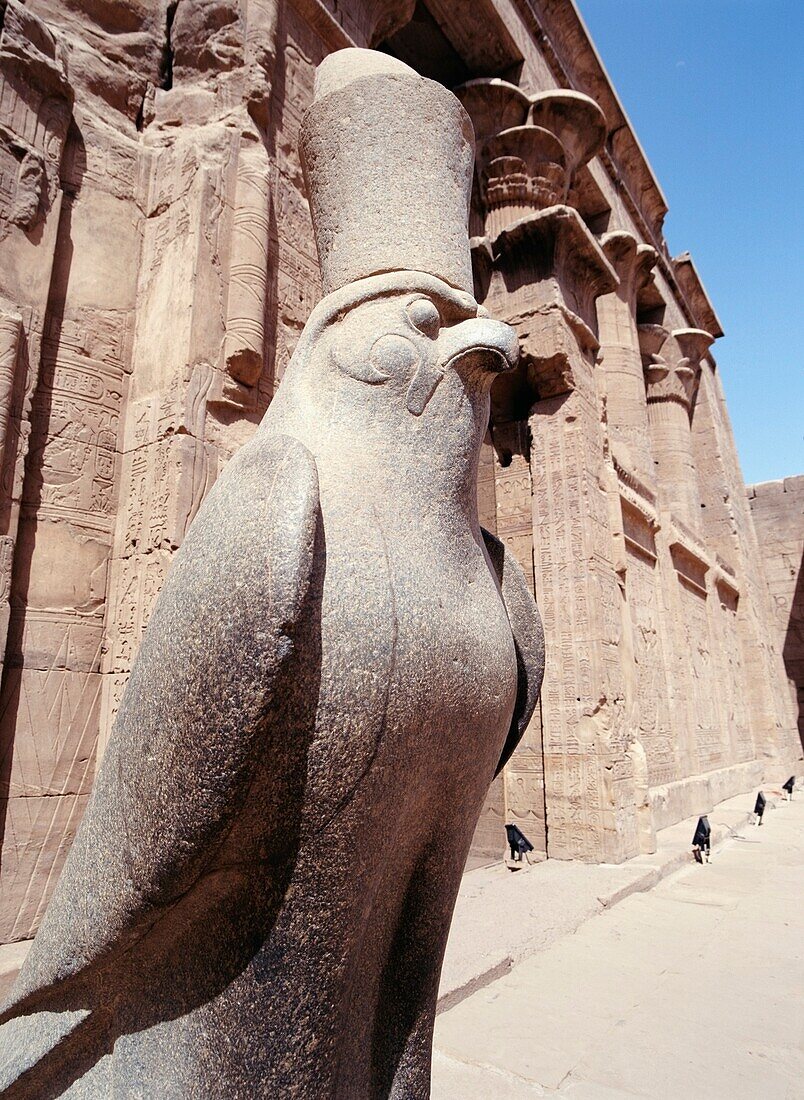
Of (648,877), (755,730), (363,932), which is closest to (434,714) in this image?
(363,932)

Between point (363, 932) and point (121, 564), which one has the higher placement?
point (121, 564)

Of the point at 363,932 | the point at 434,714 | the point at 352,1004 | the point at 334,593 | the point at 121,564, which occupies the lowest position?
the point at 352,1004

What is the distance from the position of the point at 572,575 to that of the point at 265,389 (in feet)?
11.3

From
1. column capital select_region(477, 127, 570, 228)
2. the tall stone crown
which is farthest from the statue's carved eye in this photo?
column capital select_region(477, 127, 570, 228)

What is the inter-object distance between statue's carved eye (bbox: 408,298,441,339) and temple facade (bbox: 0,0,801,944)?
2.31 m

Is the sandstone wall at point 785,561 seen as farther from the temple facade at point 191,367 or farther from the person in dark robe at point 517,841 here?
the person in dark robe at point 517,841

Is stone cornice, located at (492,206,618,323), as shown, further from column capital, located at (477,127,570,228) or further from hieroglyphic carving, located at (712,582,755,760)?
hieroglyphic carving, located at (712,582,755,760)

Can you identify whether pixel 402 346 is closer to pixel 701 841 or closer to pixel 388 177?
pixel 388 177

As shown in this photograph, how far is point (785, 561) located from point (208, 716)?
17540 mm

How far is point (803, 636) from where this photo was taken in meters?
15.2

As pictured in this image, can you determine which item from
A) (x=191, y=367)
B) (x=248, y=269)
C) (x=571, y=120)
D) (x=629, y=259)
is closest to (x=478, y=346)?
(x=191, y=367)

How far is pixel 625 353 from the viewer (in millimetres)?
10820

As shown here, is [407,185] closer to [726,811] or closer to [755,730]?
[726,811]

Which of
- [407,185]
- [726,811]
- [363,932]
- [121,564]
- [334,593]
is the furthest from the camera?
[726,811]
